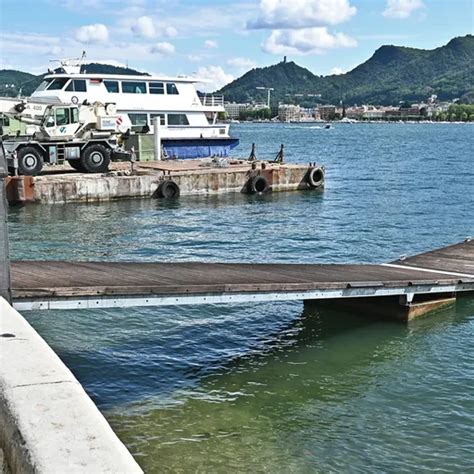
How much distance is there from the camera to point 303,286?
1031cm

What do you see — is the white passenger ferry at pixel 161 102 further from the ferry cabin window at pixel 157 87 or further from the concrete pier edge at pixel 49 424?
the concrete pier edge at pixel 49 424

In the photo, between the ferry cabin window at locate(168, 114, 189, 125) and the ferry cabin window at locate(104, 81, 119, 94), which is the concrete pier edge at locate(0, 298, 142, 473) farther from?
the ferry cabin window at locate(168, 114, 189, 125)

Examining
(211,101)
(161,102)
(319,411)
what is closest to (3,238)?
(319,411)

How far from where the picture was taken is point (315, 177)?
35.9 metres

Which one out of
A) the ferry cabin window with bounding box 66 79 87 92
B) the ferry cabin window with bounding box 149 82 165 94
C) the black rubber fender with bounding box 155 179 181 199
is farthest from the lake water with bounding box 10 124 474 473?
the ferry cabin window with bounding box 149 82 165 94

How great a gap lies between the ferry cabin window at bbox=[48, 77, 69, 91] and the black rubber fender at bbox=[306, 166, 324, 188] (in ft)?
43.1

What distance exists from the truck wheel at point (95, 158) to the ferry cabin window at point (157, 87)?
8504 millimetres

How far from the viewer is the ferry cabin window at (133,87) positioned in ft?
122

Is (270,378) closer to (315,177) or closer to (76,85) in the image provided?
(315,177)

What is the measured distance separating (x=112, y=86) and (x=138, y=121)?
7.42 feet

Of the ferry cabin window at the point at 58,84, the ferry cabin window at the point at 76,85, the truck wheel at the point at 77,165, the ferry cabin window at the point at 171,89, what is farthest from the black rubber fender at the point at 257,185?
the ferry cabin window at the point at 58,84

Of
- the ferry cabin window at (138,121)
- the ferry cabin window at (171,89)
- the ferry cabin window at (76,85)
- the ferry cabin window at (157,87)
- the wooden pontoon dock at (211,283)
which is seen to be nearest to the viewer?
the wooden pontoon dock at (211,283)

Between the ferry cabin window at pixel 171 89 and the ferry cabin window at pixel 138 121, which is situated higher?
the ferry cabin window at pixel 171 89

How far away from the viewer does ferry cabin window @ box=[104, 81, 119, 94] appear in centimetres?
3641
